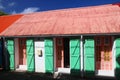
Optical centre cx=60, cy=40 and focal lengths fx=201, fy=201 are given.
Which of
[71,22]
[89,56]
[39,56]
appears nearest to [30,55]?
[39,56]

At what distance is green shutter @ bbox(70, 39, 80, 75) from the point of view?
1327 cm

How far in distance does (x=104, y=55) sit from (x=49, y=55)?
3784mm

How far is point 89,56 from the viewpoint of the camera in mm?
12984

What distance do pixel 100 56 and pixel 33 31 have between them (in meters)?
5.23

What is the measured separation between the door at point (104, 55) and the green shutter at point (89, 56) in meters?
0.56

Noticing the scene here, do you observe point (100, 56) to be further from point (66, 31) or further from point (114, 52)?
point (66, 31)

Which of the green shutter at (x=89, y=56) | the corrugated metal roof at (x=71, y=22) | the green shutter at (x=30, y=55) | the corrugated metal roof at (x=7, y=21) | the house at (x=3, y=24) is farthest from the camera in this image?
the corrugated metal roof at (x=7, y=21)

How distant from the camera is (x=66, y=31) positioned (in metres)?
13.7

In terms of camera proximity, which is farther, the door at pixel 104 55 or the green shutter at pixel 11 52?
the green shutter at pixel 11 52

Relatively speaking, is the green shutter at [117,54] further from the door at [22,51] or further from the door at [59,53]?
the door at [22,51]

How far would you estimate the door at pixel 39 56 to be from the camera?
14680mm

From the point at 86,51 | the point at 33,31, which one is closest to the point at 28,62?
the point at 33,31

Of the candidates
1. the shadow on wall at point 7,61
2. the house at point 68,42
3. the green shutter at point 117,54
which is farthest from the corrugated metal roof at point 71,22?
the shadow on wall at point 7,61

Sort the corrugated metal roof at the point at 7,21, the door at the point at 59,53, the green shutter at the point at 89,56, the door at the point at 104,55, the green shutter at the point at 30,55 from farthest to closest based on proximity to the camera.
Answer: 1. the corrugated metal roof at the point at 7,21
2. the green shutter at the point at 30,55
3. the door at the point at 59,53
4. the door at the point at 104,55
5. the green shutter at the point at 89,56
